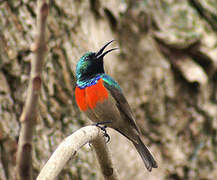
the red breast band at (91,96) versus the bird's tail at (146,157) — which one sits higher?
the red breast band at (91,96)

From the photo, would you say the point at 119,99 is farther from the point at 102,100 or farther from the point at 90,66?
the point at 90,66

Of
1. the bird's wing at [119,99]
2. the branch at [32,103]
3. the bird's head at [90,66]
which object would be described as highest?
the branch at [32,103]

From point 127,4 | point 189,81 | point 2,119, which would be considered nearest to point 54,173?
point 2,119

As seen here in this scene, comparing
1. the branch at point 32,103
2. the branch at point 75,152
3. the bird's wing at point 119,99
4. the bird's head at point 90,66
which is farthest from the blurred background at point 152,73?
the branch at point 32,103

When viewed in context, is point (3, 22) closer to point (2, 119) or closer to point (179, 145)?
point (2, 119)

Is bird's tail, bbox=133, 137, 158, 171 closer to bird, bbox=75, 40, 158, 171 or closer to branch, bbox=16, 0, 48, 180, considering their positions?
bird, bbox=75, 40, 158, 171

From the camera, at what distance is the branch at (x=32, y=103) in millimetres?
814

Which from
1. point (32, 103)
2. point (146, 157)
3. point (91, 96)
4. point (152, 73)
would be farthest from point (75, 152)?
point (152, 73)

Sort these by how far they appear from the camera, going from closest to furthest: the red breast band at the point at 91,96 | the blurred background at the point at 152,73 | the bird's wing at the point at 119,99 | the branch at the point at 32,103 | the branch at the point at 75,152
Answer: the branch at the point at 32,103 < the branch at the point at 75,152 < the red breast band at the point at 91,96 < the bird's wing at the point at 119,99 < the blurred background at the point at 152,73

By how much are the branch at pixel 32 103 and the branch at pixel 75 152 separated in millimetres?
431

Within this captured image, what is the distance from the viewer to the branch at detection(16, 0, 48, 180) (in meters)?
0.81

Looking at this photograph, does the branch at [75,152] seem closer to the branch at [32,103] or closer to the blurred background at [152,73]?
the branch at [32,103]

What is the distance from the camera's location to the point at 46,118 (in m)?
4.02

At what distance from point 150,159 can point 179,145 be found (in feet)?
11.4
